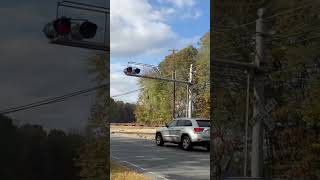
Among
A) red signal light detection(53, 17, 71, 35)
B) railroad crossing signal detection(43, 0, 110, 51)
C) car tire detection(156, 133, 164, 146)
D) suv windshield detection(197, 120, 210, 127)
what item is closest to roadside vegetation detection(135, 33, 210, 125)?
suv windshield detection(197, 120, 210, 127)

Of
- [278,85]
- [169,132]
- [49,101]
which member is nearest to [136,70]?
[169,132]

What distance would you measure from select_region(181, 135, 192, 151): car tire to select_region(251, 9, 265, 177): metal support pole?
9005 millimetres

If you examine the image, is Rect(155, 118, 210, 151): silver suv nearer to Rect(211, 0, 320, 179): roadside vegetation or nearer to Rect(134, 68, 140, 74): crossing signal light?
Rect(134, 68, 140, 74): crossing signal light

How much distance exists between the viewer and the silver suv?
56.0 feet

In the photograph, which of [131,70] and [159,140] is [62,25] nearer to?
[131,70]

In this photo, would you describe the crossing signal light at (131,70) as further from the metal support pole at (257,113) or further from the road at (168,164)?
the metal support pole at (257,113)

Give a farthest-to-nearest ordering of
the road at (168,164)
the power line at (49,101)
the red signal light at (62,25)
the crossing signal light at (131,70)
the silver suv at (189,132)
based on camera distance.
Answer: the silver suv at (189,132), the crossing signal light at (131,70), the road at (168,164), the red signal light at (62,25), the power line at (49,101)

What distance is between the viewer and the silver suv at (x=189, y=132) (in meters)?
17.1

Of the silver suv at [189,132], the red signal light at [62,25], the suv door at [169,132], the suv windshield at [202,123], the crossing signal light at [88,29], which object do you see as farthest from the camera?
the suv door at [169,132]

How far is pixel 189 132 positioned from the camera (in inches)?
674

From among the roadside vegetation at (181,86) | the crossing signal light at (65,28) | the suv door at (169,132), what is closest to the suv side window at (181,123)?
the suv door at (169,132)

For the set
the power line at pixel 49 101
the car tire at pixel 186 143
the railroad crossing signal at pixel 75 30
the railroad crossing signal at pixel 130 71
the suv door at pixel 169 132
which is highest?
the railroad crossing signal at pixel 130 71

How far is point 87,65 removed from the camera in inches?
258

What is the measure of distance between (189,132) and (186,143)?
2.12 feet
